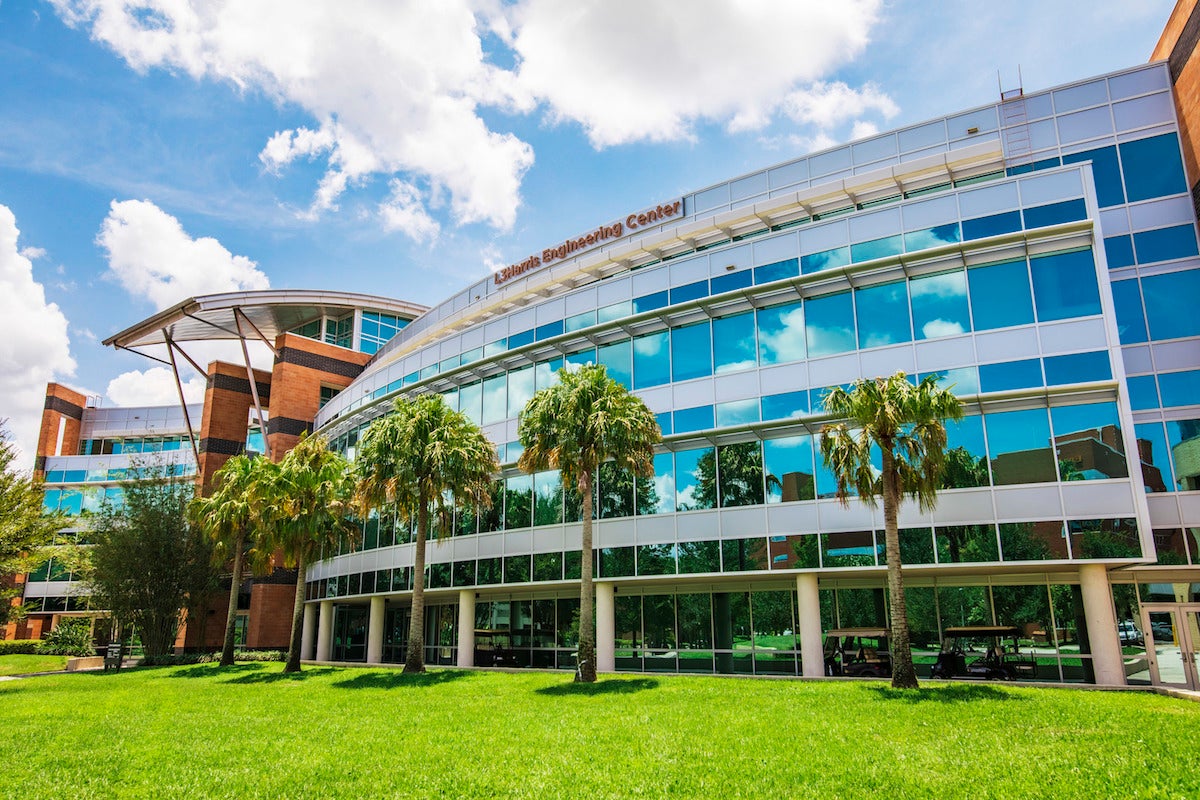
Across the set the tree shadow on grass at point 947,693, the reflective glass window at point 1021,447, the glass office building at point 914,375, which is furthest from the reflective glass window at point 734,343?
the tree shadow on grass at point 947,693

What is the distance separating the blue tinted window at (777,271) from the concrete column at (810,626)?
10.1 m

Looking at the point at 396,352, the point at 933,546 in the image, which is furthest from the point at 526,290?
the point at 933,546

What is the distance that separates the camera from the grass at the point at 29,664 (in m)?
46.2

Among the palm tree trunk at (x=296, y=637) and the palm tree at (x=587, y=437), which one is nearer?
the palm tree at (x=587, y=437)

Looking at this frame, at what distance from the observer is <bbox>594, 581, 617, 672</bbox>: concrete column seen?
2995 cm

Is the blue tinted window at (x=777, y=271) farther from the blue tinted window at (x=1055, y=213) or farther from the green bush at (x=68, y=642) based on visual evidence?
the green bush at (x=68, y=642)

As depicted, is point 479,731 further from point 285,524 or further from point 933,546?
point 285,524

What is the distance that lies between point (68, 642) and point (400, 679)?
128ft

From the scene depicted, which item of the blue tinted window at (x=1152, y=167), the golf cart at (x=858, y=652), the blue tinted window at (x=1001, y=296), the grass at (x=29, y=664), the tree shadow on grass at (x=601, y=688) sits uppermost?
the blue tinted window at (x=1152, y=167)

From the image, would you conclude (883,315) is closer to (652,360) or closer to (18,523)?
(652,360)

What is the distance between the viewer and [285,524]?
37.2 meters

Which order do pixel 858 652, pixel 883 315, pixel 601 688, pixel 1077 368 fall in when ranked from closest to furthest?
pixel 1077 368 → pixel 601 688 → pixel 883 315 → pixel 858 652

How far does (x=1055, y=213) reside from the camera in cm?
2356

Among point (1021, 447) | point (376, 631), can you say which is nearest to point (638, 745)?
point (1021, 447)
